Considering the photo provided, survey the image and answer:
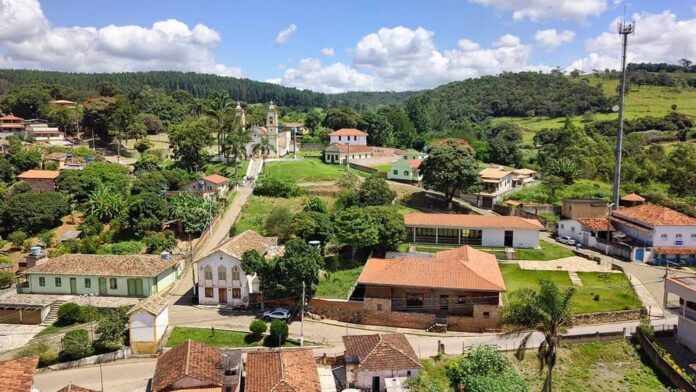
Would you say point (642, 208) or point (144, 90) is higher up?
point (144, 90)

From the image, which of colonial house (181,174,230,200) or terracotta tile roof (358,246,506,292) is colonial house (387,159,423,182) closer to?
colonial house (181,174,230,200)

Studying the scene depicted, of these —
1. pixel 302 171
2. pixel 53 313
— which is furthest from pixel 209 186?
pixel 53 313

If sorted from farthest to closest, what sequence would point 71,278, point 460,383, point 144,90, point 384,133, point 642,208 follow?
point 144,90 → point 384,133 → point 642,208 → point 71,278 → point 460,383

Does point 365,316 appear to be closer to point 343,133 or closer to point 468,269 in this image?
point 468,269

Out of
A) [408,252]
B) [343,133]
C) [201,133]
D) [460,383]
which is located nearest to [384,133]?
[343,133]

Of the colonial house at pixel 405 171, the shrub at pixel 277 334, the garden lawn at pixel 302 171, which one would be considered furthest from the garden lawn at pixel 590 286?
the garden lawn at pixel 302 171

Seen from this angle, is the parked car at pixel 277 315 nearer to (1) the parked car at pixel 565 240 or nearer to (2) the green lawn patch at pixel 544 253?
(2) the green lawn patch at pixel 544 253

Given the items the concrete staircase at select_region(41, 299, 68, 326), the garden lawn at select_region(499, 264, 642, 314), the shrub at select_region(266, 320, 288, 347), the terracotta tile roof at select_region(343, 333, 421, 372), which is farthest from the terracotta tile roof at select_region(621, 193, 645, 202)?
the concrete staircase at select_region(41, 299, 68, 326)
